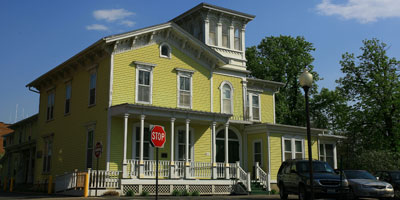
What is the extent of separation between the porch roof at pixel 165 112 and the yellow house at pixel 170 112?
54 millimetres

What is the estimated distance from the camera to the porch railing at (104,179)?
1976cm

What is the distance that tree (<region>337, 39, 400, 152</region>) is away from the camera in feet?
115

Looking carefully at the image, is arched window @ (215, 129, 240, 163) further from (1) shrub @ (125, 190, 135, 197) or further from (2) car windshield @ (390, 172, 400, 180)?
(2) car windshield @ (390, 172, 400, 180)

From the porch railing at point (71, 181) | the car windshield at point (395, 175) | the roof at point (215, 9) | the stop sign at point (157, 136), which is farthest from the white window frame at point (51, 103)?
the car windshield at point (395, 175)

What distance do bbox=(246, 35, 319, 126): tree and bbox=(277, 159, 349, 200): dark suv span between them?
82.0 ft

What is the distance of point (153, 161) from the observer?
22.0 m

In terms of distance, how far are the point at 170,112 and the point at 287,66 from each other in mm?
25976

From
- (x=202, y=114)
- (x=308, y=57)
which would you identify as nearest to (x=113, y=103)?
(x=202, y=114)

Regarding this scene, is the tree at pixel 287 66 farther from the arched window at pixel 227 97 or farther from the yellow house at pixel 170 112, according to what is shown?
the arched window at pixel 227 97

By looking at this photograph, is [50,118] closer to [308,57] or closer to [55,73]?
[55,73]

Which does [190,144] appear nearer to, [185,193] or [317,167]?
[185,193]

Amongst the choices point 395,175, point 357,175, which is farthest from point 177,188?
point 395,175

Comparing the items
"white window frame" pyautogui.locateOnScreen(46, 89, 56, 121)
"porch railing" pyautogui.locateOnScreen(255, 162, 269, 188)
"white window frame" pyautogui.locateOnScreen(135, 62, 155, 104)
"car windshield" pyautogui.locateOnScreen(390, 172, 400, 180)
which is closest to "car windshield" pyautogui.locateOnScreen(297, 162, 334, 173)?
"car windshield" pyautogui.locateOnScreen(390, 172, 400, 180)

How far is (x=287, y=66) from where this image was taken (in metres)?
45.4
